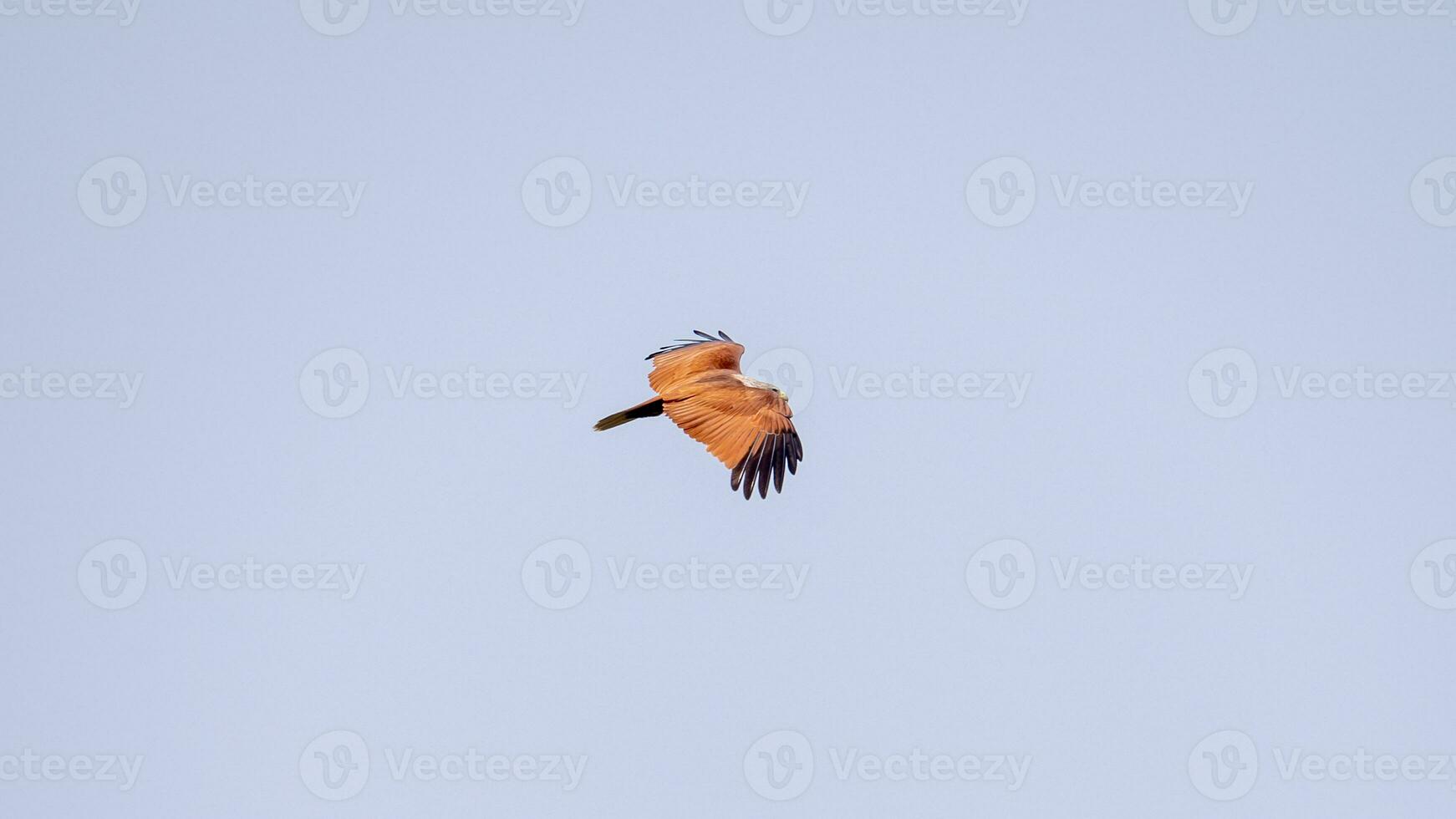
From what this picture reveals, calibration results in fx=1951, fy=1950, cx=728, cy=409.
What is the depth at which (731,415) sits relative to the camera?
2211cm

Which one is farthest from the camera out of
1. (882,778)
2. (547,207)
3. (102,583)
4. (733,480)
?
(102,583)

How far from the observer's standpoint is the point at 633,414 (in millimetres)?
23234

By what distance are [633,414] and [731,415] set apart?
1.62 meters

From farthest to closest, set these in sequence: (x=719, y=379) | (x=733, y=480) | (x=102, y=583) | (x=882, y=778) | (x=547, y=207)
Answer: (x=102, y=583)
(x=547, y=207)
(x=882, y=778)
(x=719, y=379)
(x=733, y=480)

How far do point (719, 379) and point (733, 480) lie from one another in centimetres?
188

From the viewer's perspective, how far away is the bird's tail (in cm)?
2308

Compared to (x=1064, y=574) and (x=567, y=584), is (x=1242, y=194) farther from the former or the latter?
(x=567, y=584)

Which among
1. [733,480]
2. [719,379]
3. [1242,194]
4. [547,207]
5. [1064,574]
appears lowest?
[733,480]

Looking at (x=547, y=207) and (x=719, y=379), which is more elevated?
(x=547, y=207)

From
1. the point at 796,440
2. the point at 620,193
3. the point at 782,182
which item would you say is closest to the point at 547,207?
the point at 620,193

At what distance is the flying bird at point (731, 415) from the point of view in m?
21.6

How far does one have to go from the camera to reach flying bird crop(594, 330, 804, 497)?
21.6m

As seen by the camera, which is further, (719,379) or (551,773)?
(551,773)

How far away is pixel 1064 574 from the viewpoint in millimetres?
33719
